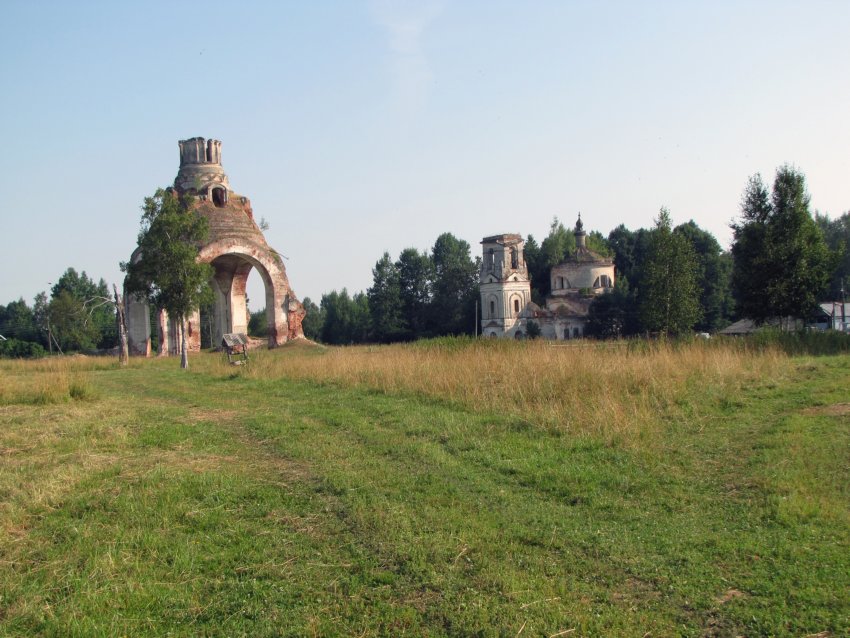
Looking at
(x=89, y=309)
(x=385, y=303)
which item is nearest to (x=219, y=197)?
(x=89, y=309)

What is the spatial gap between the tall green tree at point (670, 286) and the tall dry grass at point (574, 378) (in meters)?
15.1

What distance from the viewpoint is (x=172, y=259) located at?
969 inches

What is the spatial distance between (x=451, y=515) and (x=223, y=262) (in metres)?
35.0

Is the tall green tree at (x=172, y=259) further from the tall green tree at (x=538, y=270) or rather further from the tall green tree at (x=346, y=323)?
the tall green tree at (x=538, y=270)

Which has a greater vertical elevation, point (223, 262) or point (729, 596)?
point (223, 262)

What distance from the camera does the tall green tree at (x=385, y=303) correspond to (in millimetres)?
63000

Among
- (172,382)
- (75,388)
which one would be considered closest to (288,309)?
(172,382)

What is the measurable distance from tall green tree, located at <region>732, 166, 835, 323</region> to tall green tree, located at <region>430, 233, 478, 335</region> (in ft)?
102

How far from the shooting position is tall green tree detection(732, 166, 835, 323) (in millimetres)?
26422

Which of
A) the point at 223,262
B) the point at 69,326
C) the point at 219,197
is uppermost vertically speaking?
the point at 219,197

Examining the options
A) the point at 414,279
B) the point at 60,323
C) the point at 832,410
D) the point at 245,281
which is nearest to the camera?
the point at 832,410

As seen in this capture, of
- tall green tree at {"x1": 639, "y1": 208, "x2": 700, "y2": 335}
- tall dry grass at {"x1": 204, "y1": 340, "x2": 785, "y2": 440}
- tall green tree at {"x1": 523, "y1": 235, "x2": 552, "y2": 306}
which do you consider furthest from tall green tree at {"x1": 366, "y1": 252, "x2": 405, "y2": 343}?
tall dry grass at {"x1": 204, "y1": 340, "x2": 785, "y2": 440}

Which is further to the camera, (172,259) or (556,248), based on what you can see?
(556,248)

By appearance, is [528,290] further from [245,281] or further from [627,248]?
[245,281]
